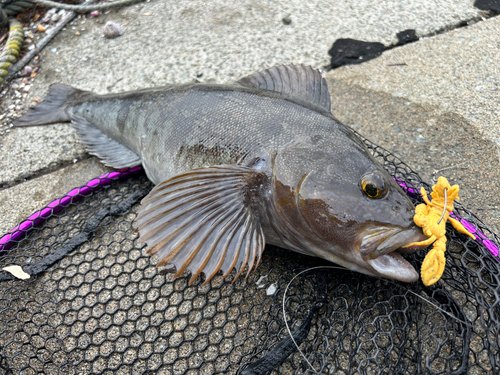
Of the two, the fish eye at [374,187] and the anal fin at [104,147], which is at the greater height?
the fish eye at [374,187]

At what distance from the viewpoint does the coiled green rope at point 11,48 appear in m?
3.93

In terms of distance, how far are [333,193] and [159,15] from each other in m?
3.84

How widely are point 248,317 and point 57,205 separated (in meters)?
1.60

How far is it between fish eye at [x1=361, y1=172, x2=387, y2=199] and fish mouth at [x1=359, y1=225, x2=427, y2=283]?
A: 0.55ft

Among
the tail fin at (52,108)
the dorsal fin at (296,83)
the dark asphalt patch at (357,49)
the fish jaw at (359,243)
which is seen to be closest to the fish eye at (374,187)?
the fish jaw at (359,243)

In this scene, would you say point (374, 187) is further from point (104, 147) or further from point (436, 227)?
point (104, 147)

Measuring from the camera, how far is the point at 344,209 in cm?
170

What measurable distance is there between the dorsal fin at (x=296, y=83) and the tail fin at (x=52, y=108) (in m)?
1.82

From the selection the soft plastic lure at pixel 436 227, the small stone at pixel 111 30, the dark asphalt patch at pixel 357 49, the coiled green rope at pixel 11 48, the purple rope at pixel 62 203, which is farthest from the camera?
the small stone at pixel 111 30

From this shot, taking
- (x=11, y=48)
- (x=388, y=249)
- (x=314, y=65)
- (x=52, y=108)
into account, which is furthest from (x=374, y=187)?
(x=11, y=48)

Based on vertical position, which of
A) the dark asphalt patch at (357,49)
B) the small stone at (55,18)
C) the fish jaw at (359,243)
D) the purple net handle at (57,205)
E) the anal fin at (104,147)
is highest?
the small stone at (55,18)

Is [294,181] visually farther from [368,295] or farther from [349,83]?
[349,83]

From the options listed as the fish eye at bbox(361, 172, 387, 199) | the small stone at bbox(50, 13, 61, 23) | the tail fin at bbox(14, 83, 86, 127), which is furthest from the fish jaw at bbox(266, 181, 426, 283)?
the small stone at bbox(50, 13, 61, 23)

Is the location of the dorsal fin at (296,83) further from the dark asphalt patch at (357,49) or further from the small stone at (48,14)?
the small stone at (48,14)
